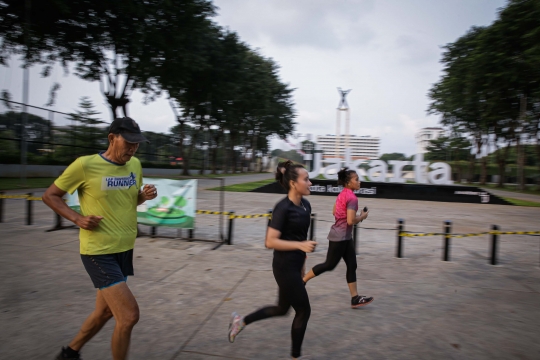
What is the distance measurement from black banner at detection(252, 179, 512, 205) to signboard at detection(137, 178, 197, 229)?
13.1 meters

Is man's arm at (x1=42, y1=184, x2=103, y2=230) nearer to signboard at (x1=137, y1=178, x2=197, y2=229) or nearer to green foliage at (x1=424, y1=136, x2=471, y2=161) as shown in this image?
signboard at (x1=137, y1=178, x2=197, y2=229)

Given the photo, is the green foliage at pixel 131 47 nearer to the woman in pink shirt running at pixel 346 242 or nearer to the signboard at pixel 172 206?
the signboard at pixel 172 206

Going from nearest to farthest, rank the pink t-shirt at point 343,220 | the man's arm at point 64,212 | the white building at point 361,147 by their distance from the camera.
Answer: the man's arm at point 64,212
the pink t-shirt at point 343,220
the white building at point 361,147

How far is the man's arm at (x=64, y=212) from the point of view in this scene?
257 cm

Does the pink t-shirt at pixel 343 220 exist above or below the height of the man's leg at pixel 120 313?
above

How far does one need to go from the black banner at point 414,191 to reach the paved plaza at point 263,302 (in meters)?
12.4

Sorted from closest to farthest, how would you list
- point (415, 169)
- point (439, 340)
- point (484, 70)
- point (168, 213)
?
point (439, 340)
point (168, 213)
point (415, 169)
point (484, 70)

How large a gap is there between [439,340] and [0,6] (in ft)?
71.1

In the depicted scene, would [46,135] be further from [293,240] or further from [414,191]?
[293,240]

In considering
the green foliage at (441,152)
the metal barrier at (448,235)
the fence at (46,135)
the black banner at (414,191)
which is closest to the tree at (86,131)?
the fence at (46,135)

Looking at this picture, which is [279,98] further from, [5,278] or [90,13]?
[5,278]

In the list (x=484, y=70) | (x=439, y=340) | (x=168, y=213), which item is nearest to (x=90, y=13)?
(x=168, y=213)

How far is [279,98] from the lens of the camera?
159 ft

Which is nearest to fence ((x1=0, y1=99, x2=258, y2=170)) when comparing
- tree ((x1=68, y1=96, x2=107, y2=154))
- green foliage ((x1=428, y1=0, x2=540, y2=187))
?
tree ((x1=68, y1=96, x2=107, y2=154))
